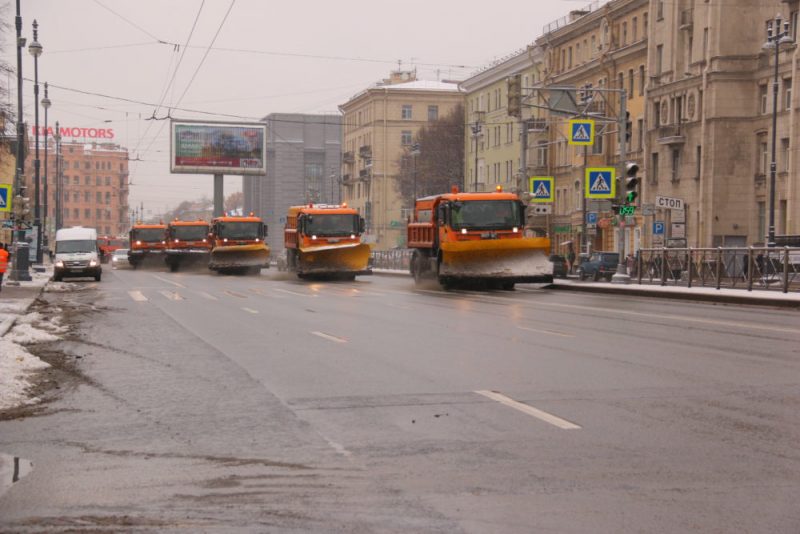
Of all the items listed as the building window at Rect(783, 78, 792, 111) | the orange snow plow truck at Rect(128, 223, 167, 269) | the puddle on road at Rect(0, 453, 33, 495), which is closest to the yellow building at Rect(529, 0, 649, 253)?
the building window at Rect(783, 78, 792, 111)

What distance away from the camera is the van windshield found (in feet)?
150

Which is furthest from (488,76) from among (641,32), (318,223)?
(318,223)

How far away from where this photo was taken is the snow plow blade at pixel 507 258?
1265 inches

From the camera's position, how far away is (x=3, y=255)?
2917cm

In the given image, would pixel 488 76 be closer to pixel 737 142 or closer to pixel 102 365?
pixel 737 142

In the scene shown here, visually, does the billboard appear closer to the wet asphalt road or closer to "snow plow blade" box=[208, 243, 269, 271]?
"snow plow blade" box=[208, 243, 269, 271]

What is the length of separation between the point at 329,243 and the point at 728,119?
78.4ft

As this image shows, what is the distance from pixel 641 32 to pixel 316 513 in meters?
63.0

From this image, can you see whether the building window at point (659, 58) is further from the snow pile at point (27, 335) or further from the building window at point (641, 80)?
the snow pile at point (27, 335)

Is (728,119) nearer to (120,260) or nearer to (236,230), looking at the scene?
(236,230)

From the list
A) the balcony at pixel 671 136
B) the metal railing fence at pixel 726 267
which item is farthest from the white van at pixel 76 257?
the balcony at pixel 671 136

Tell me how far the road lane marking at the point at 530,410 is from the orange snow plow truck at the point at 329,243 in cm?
3265

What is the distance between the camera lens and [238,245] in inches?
2047

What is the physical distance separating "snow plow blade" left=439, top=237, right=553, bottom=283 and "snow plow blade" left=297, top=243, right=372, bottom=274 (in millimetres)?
10447
